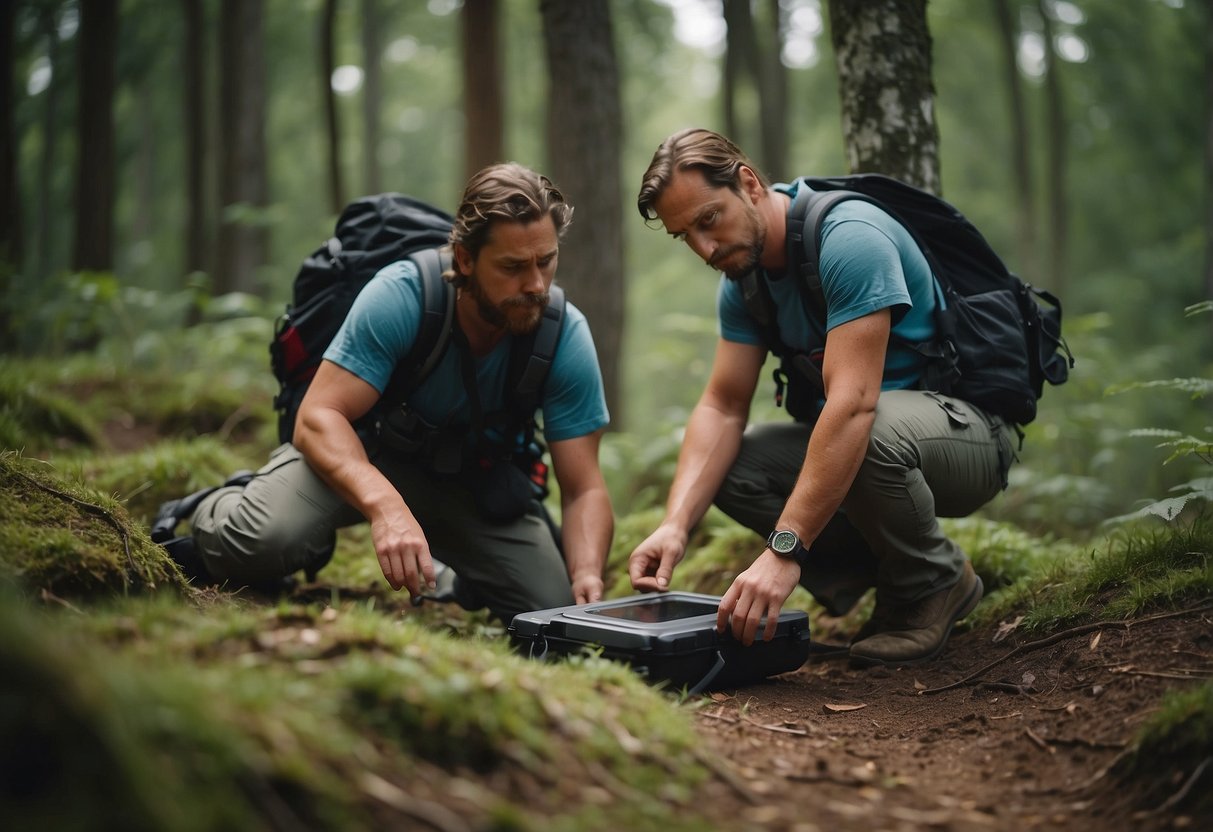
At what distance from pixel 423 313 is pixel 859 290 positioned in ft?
5.72

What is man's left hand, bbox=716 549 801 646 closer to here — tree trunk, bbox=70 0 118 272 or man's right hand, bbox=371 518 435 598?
man's right hand, bbox=371 518 435 598

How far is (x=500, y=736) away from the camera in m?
2.01

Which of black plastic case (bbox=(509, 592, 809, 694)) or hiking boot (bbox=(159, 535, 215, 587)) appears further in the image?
hiking boot (bbox=(159, 535, 215, 587))

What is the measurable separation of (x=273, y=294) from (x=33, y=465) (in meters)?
17.9

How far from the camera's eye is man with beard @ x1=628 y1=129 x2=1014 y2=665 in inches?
134

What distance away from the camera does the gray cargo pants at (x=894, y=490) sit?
11.8ft

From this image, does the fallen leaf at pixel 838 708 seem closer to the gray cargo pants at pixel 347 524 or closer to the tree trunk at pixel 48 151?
the gray cargo pants at pixel 347 524

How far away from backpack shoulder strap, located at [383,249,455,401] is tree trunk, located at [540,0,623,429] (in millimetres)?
2521

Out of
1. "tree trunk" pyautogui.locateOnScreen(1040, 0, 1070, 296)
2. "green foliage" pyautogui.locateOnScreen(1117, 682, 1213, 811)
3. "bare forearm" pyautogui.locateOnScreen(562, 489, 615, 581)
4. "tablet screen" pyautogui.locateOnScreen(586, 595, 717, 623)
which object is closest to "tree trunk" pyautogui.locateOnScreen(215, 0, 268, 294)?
Result: "bare forearm" pyautogui.locateOnScreen(562, 489, 615, 581)

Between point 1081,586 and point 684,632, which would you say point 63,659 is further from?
point 1081,586

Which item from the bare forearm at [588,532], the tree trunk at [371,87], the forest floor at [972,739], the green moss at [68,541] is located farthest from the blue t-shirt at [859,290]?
the tree trunk at [371,87]

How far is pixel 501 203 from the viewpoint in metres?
3.74

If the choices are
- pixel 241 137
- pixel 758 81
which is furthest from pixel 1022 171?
pixel 241 137

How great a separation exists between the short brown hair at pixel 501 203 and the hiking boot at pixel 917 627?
2137 millimetres
